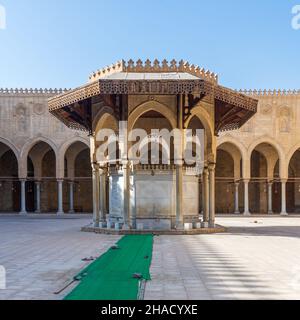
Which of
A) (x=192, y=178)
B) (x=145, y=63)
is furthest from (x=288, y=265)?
(x=145, y=63)

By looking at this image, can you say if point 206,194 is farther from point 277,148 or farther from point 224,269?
point 277,148

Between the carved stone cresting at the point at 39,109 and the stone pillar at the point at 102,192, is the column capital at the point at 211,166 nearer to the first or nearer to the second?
the stone pillar at the point at 102,192

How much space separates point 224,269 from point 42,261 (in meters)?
3.45

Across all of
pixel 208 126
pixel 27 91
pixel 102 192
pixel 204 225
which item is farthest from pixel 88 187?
pixel 208 126

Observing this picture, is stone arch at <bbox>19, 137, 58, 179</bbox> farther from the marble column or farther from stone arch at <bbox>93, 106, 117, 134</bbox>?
stone arch at <bbox>93, 106, 117, 134</bbox>

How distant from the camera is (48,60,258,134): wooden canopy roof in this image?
12680mm

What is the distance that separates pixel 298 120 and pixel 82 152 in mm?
15912

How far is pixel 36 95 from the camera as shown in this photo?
88.8ft

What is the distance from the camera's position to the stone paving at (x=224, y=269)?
222 inches

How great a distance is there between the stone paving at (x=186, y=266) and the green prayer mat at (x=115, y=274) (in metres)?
0.21

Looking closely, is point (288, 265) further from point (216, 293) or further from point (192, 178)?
point (192, 178)

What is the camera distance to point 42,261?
824 centimetres

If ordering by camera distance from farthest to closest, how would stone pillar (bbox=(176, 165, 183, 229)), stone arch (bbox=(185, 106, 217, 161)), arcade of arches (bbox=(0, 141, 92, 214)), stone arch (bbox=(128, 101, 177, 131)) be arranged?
arcade of arches (bbox=(0, 141, 92, 214)), stone arch (bbox=(185, 106, 217, 161)), stone arch (bbox=(128, 101, 177, 131)), stone pillar (bbox=(176, 165, 183, 229))

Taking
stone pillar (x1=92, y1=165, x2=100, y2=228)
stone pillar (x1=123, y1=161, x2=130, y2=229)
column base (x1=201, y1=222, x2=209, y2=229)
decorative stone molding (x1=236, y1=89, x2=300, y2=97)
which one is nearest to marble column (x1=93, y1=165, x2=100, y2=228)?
stone pillar (x1=92, y1=165, x2=100, y2=228)
